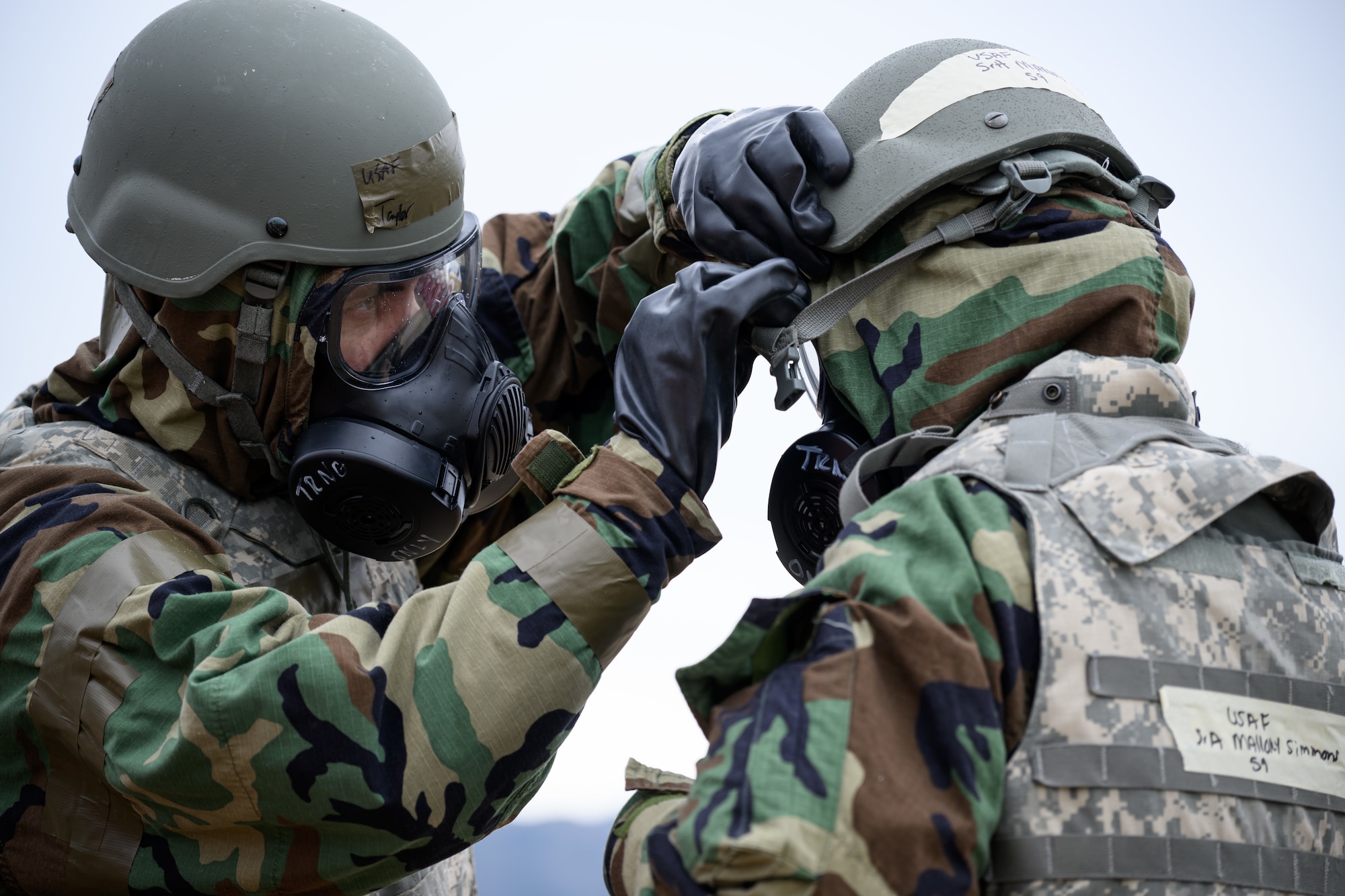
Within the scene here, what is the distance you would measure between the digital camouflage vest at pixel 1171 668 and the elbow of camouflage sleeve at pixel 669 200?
48.3 inches

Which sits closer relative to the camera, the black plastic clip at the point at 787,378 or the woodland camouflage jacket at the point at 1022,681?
the woodland camouflage jacket at the point at 1022,681

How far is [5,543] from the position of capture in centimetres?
206

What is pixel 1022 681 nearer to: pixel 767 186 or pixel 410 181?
pixel 767 186

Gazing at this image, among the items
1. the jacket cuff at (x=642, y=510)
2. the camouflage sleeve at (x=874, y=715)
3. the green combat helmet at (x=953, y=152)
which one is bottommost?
the jacket cuff at (x=642, y=510)

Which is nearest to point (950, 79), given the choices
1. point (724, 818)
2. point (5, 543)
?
point (724, 818)

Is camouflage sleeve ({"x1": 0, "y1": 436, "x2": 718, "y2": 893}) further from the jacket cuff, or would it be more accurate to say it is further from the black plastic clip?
the black plastic clip

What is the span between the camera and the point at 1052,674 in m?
1.30

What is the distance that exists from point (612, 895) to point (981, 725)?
665mm

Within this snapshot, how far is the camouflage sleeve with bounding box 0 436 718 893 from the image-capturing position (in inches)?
71.9

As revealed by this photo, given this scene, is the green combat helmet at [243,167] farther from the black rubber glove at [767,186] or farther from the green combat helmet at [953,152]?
the green combat helmet at [953,152]

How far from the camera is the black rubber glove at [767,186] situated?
1.94 metres

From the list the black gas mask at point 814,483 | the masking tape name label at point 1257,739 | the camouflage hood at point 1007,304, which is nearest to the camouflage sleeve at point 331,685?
the black gas mask at point 814,483

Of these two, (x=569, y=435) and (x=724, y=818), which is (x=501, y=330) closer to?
(x=569, y=435)

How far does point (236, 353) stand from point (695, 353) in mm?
994
